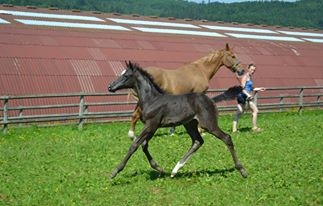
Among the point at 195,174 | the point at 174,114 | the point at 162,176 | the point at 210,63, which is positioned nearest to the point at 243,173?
the point at 195,174

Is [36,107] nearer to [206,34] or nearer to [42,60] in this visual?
[42,60]

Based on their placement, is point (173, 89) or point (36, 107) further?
point (36, 107)

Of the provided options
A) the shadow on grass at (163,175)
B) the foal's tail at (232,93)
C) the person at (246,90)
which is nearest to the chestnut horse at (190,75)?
the person at (246,90)

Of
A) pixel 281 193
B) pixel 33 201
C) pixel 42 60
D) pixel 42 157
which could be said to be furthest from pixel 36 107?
pixel 281 193

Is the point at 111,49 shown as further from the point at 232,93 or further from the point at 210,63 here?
the point at 232,93

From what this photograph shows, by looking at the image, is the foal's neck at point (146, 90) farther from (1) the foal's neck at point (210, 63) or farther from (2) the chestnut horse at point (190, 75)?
Answer: (1) the foal's neck at point (210, 63)

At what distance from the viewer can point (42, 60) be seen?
2322 cm

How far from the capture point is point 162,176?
35.6 feet

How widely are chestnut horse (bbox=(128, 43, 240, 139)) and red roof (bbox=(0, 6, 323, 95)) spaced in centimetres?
723

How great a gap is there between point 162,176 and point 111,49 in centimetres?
1640

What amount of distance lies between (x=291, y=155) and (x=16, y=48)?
553 inches

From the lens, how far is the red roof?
22688 millimetres

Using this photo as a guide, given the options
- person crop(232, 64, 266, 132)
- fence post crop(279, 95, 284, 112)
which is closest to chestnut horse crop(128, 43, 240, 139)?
person crop(232, 64, 266, 132)

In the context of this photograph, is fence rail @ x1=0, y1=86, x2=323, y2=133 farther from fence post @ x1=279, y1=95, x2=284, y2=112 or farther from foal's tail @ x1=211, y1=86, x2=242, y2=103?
foal's tail @ x1=211, y1=86, x2=242, y2=103
